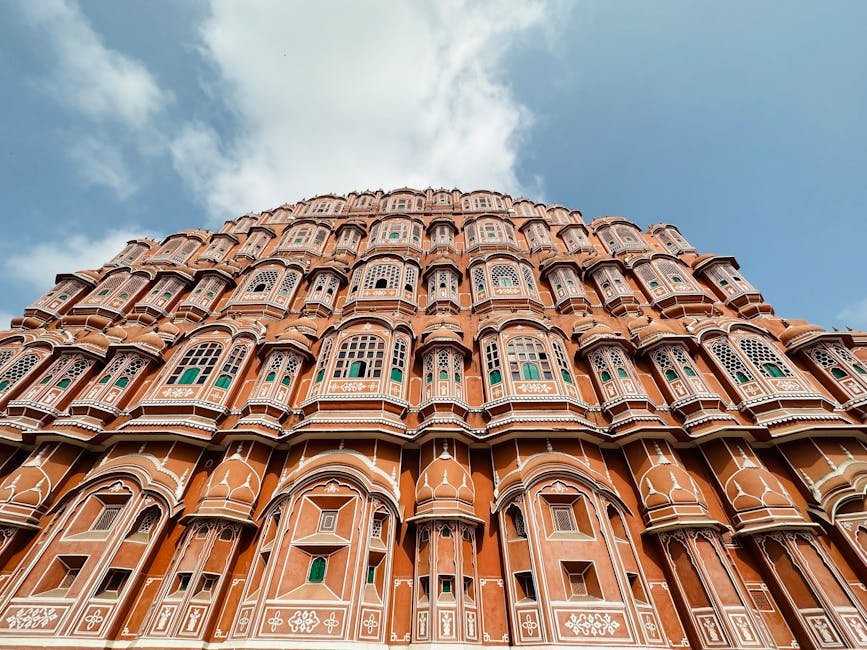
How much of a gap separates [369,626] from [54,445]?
1164 centimetres

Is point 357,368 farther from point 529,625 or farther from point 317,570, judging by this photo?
point 529,625

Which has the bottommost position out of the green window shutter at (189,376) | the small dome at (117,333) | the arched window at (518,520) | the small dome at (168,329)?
the arched window at (518,520)

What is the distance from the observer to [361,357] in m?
15.9

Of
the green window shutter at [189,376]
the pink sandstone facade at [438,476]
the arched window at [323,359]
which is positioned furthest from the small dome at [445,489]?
the green window shutter at [189,376]

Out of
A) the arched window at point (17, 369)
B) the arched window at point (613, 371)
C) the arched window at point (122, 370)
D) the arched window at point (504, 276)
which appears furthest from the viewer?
the arched window at point (504, 276)

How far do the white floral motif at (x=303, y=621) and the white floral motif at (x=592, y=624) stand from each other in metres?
5.74

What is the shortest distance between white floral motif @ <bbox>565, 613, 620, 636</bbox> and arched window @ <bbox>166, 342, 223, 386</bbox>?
1358 centimetres

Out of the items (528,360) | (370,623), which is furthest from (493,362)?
(370,623)

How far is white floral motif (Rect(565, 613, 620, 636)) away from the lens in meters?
9.30

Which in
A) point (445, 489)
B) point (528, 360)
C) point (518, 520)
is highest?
point (528, 360)

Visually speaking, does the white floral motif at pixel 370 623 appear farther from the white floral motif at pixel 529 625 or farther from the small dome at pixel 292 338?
the small dome at pixel 292 338

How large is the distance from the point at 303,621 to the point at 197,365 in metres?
10.1

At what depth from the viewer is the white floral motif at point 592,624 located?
9297 millimetres

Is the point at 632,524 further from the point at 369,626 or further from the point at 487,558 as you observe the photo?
the point at 369,626
